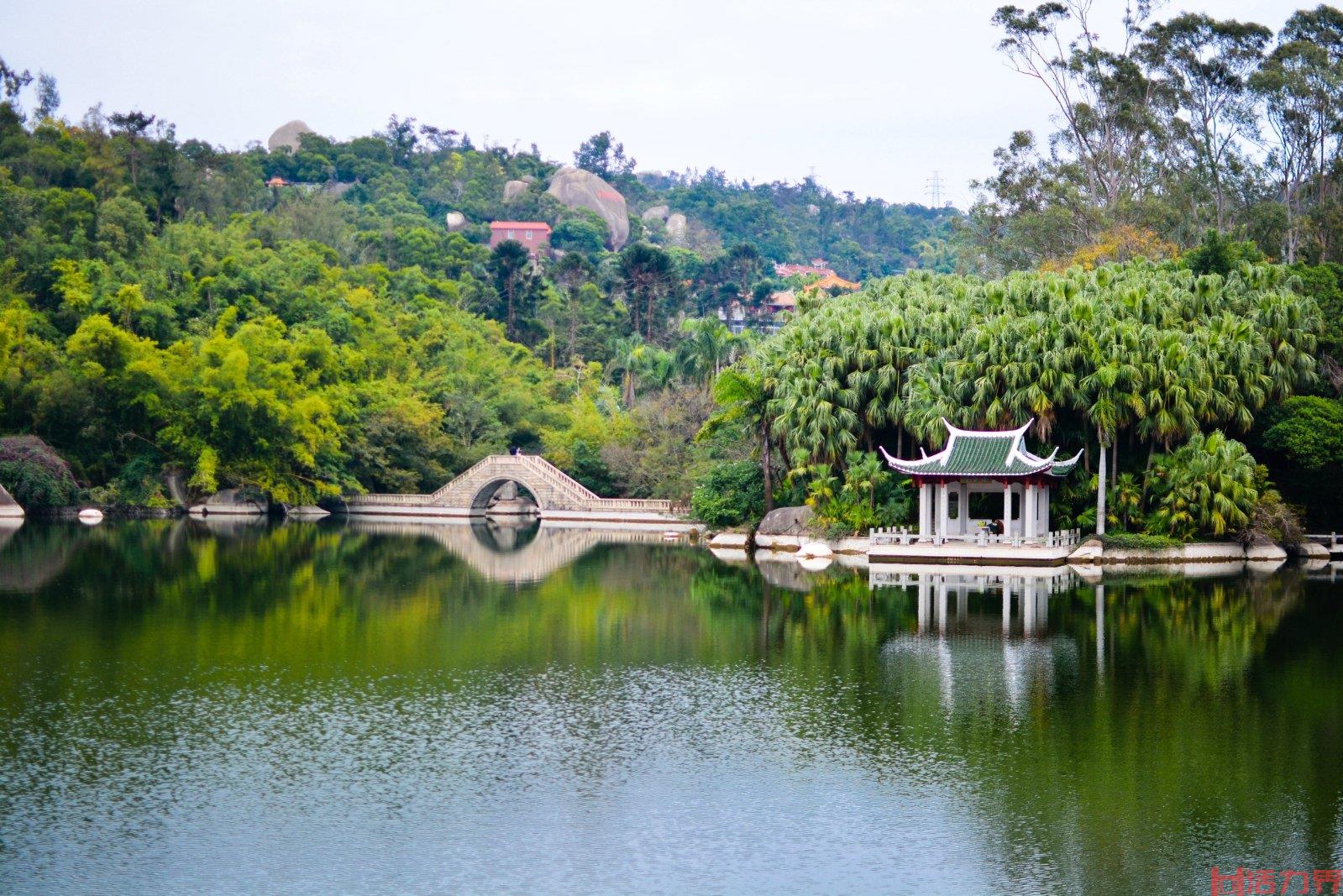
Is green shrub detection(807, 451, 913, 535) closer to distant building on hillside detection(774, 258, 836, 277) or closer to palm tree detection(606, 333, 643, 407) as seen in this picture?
palm tree detection(606, 333, 643, 407)

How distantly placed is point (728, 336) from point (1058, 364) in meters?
24.1

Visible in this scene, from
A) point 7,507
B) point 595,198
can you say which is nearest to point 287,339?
point 7,507

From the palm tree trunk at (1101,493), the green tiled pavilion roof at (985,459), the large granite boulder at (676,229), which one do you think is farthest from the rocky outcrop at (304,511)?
the large granite boulder at (676,229)

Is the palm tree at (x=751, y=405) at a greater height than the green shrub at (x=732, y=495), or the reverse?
the palm tree at (x=751, y=405)

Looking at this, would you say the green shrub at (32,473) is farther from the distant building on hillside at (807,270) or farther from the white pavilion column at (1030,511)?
the distant building on hillside at (807,270)

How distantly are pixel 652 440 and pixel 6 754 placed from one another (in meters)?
44.6

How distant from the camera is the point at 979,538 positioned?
4200 cm

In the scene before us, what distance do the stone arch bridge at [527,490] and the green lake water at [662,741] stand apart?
25152 millimetres

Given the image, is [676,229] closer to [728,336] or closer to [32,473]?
[728,336]

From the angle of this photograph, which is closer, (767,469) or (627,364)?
(767,469)

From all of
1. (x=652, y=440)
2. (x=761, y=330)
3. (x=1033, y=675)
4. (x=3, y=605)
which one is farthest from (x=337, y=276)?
(x=1033, y=675)

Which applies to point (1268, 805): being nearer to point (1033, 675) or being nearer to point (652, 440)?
point (1033, 675)

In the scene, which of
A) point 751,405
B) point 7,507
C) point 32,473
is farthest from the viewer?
point 32,473

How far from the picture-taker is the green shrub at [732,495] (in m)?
50.7
